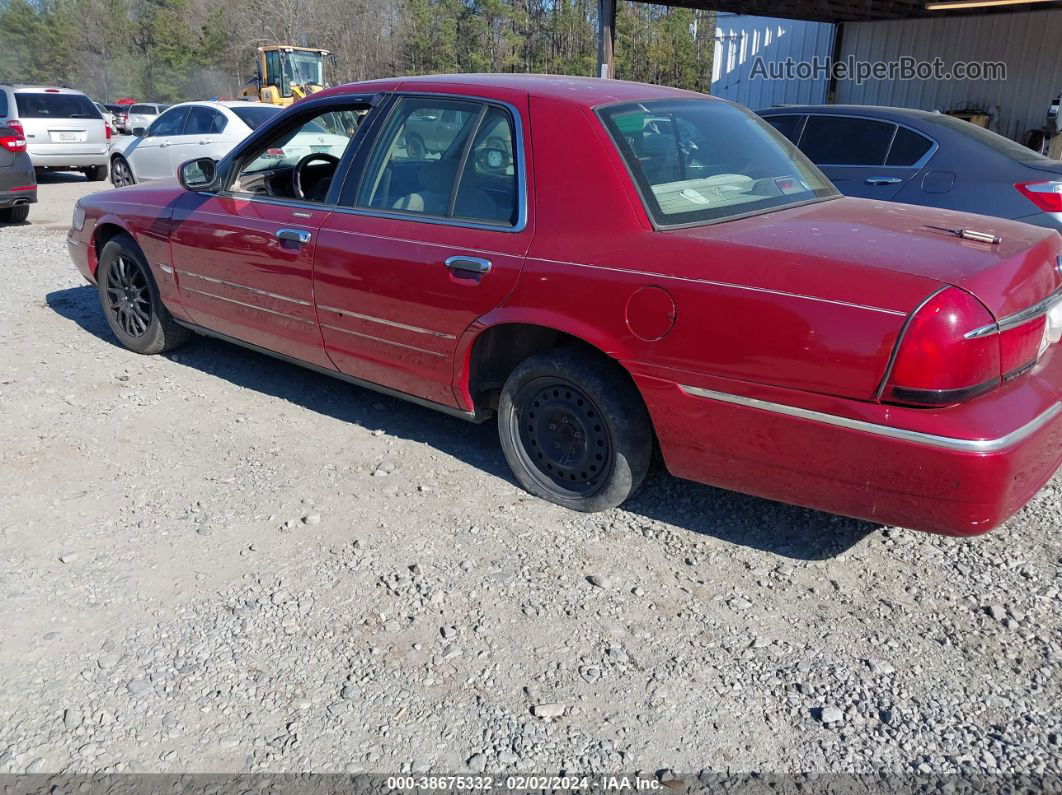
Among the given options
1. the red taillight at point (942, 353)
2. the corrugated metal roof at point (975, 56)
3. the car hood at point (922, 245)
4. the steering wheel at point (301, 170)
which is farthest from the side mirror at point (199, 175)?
the corrugated metal roof at point (975, 56)

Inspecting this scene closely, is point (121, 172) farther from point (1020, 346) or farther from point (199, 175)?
point (1020, 346)

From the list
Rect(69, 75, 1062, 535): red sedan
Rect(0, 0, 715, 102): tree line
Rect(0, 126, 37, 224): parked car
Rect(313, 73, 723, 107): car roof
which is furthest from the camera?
Rect(0, 0, 715, 102): tree line

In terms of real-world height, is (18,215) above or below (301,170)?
below

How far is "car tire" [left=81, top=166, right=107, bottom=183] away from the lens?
17.2m

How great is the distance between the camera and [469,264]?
3680 mm

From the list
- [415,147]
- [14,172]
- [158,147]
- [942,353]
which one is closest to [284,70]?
[158,147]

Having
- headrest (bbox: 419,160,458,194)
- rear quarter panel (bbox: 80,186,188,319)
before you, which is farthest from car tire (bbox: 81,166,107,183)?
headrest (bbox: 419,160,458,194)

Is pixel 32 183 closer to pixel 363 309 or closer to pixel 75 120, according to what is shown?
pixel 75 120

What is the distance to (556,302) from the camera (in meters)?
3.45

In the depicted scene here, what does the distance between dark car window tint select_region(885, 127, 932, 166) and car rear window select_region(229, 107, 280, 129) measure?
353 inches

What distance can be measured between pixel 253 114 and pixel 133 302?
26.3 feet

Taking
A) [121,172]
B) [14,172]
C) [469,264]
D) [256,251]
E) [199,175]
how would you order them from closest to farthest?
[469,264] → [256,251] → [199,175] → [14,172] → [121,172]

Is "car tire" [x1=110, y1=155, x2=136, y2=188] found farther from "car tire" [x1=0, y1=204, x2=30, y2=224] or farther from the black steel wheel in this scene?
the black steel wheel

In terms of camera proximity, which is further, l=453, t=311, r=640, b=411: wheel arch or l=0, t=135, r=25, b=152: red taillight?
l=0, t=135, r=25, b=152: red taillight
